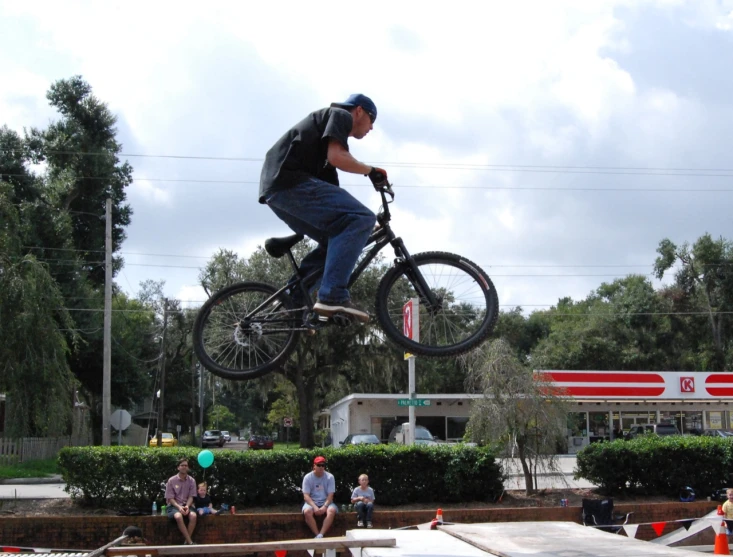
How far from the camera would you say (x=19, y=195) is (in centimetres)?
2870

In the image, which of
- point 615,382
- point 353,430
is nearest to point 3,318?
point 353,430

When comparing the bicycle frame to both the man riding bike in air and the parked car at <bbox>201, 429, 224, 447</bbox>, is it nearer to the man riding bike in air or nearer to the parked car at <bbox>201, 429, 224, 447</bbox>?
the man riding bike in air

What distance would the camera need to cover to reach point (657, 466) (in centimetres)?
1773

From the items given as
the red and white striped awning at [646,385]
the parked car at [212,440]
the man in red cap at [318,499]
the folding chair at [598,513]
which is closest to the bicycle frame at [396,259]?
the man in red cap at [318,499]

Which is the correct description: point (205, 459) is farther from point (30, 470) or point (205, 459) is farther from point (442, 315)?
point (30, 470)

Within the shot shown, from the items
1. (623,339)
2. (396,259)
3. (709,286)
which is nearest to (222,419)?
(623,339)

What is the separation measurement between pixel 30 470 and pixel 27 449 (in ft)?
10.6

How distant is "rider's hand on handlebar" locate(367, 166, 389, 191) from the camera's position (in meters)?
5.70

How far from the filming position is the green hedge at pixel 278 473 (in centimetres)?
1555

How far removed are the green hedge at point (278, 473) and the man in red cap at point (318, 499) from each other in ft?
11.1

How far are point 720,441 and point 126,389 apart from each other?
31967 millimetres

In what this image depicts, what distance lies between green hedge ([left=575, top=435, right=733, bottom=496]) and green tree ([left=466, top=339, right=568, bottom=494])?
1.06 meters

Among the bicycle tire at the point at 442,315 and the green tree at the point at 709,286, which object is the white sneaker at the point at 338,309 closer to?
the bicycle tire at the point at 442,315

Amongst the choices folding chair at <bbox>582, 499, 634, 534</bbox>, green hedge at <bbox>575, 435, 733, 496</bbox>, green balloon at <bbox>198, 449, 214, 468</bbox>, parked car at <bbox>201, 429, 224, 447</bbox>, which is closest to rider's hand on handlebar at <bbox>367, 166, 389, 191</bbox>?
folding chair at <bbox>582, 499, 634, 534</bbox>
